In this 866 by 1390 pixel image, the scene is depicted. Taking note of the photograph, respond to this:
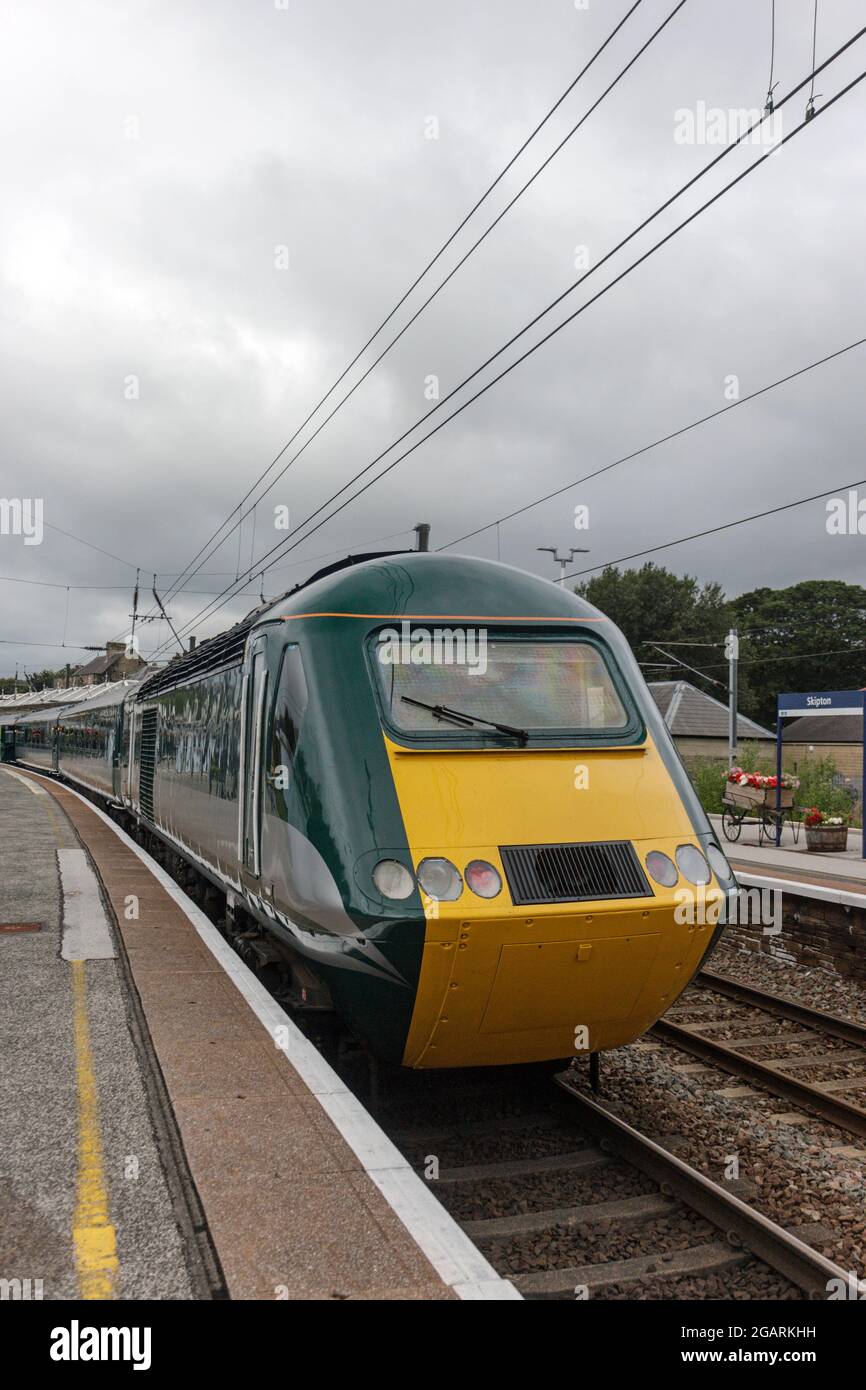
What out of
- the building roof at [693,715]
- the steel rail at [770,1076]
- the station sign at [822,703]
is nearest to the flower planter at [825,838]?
the station sign at [822,703]

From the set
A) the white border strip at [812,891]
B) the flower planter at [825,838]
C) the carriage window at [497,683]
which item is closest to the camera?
Answer: the carriage window at [497,683]

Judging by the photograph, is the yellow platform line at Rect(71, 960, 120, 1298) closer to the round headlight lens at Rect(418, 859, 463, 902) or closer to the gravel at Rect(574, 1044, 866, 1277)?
the round headlight lens at Rect(418, 859, 463, 902)

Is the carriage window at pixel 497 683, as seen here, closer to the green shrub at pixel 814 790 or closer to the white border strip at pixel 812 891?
the white border strip at pixel 812 891

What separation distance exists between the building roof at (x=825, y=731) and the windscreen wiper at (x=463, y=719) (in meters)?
51.9

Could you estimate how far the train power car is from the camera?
15.4ft

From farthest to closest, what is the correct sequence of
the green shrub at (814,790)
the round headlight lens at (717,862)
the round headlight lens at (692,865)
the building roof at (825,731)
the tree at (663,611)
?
1. the tree at (663,611)
2. the building roof at (825,731)
3. the green shrub at (814,790)
4. the round headlight lens at (717,862)
5. the round headlight lens at (692,865)

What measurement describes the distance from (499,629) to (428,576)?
1.77ft

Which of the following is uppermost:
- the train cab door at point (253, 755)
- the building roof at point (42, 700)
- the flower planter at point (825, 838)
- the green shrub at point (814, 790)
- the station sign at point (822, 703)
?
the building roof at point (42, 700)

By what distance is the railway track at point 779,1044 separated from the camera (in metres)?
6.98

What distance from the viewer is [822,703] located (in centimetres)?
1772

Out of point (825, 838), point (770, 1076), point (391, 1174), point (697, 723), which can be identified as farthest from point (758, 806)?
point (697, 723)

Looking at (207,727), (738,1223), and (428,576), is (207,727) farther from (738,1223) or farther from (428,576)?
(738,1223)
